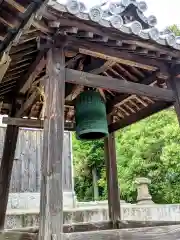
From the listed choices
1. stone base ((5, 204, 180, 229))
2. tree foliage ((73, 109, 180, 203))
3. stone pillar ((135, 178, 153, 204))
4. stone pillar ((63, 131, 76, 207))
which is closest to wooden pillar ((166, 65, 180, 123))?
stone base ((5, 204, 180, 229))

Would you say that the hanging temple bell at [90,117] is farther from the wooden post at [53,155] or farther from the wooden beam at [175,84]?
the wooden beam at [175,84]

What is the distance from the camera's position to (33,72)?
10.4 feet

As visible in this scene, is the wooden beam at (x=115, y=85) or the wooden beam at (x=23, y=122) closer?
the wooden beam at (x=115, y=85)

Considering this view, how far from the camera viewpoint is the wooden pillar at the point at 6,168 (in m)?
3.73

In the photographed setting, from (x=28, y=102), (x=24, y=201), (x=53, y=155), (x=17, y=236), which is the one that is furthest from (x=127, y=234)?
(x=24, y=201)

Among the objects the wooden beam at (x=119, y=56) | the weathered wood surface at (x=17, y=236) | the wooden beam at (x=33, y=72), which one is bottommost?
the weathered wood surface at (x=17, y=236)

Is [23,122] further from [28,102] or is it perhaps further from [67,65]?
[67,65]

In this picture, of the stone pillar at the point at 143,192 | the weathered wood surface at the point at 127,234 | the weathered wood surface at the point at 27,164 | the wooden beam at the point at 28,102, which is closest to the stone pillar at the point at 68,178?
the weathered wood surface at the point at 27,164

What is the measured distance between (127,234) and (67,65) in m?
1.96

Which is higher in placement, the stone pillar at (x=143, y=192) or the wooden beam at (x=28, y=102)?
the wooden beam at (x=28, y=102)

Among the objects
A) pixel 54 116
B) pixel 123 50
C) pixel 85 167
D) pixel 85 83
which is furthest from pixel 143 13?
pixel 85 167

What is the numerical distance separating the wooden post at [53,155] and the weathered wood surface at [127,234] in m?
0.17

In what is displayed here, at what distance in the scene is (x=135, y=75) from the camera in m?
3.76

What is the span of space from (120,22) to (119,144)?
35.7 ft
